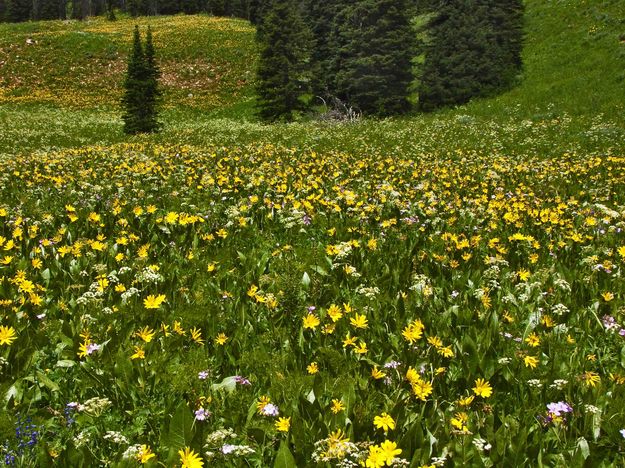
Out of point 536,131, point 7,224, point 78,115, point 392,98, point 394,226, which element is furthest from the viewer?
point 78,115

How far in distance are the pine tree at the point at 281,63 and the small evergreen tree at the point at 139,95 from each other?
27.9 feet

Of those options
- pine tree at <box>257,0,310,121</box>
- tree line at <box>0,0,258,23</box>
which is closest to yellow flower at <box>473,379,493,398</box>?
pine tree at <box>257,0,310,121</box>

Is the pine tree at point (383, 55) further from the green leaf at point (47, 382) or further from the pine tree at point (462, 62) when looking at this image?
the green leaf at point (47, 382)

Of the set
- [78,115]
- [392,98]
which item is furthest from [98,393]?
[78,115]

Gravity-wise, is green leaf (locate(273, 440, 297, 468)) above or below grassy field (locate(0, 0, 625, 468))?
above

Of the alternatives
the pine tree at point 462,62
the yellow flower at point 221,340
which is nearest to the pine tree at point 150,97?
the pine tree at point 462,62

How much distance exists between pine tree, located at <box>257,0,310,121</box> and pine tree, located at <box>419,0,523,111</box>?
28.6 feet

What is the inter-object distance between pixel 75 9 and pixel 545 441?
490 ft

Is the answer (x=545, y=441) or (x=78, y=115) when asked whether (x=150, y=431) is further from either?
(x=78, y=115)

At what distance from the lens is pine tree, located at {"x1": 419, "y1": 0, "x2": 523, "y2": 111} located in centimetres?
2920

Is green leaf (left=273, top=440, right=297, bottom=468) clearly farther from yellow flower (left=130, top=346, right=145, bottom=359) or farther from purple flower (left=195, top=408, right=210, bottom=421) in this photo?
yellow flower (left=130, top=346, right=145, bottom=359)

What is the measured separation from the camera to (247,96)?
4344cm

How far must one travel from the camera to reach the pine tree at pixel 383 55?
29.8 meters

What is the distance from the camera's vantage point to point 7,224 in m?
5.45
